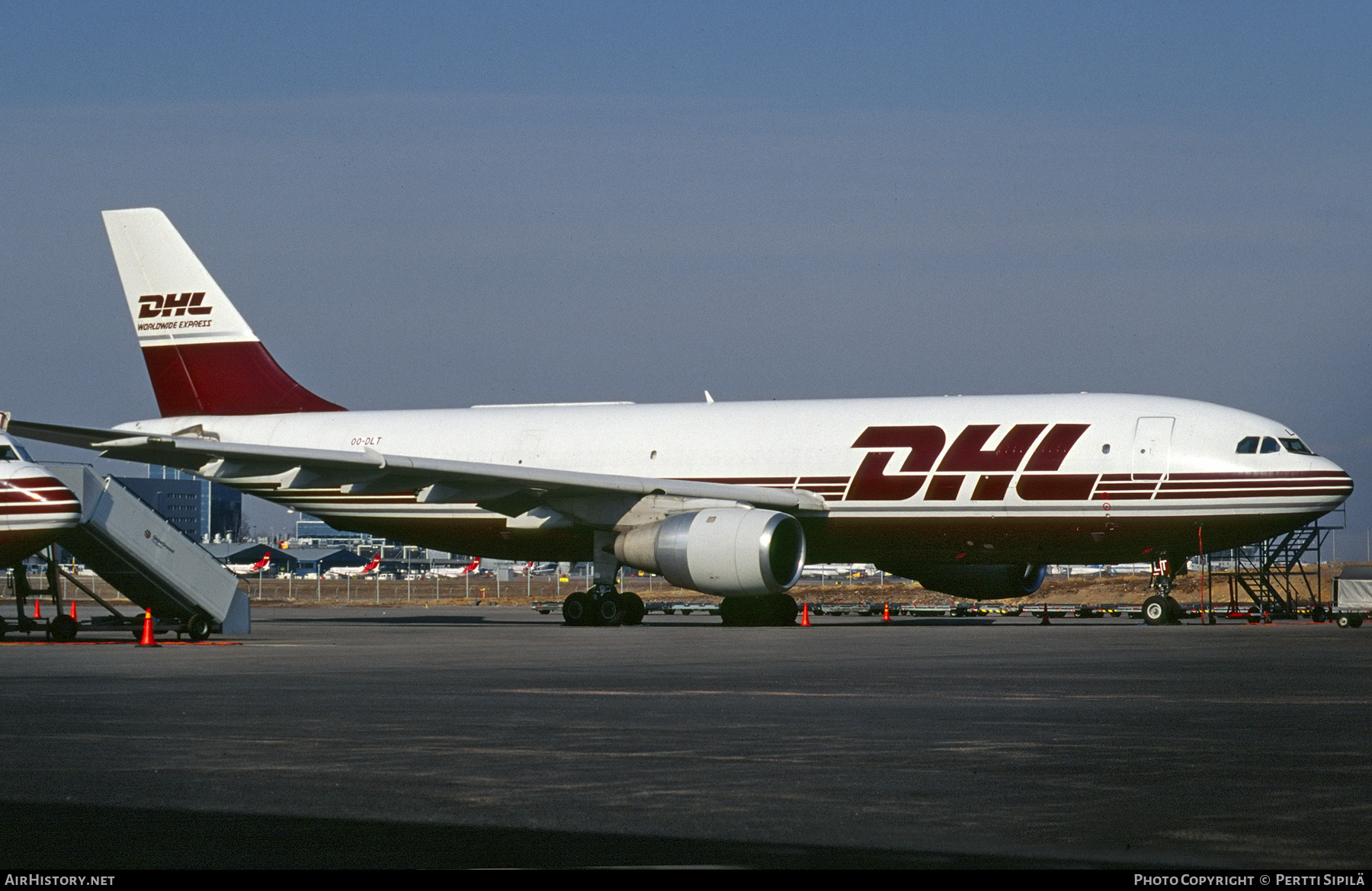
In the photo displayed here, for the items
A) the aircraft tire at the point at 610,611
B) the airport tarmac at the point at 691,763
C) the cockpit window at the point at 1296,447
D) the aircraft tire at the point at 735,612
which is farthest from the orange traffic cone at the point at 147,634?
the cockpit window at the point at 1296,447

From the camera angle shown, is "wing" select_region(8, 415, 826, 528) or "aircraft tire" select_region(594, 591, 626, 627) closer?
"wing" select_region(8, 415, 826, 528)

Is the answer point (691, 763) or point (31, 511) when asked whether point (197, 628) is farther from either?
point (691, 763)

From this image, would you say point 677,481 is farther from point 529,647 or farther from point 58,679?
point 58,679

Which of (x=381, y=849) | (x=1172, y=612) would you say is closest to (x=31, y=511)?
(x=1172, y=612)

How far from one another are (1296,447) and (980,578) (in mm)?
6374

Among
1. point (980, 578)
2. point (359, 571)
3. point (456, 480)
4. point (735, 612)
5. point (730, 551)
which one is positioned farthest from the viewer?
Answer: point (359, 571)

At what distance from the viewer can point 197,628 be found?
946 inches

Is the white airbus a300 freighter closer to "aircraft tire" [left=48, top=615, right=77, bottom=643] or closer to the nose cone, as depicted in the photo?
"aircraft tire" [left=48, top=615, right=77, bottom=643]

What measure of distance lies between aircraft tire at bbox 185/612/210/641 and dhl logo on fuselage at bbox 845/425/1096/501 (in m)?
10.7

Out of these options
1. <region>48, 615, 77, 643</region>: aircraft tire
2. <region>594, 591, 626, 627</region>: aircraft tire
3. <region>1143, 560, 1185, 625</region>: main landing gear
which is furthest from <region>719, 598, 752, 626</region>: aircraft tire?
<region>48, 615, 77, 643</region>: aircraft tire

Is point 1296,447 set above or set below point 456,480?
above

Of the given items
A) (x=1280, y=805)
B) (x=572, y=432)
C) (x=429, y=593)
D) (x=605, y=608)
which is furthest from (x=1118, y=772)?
(x=429, y=593)

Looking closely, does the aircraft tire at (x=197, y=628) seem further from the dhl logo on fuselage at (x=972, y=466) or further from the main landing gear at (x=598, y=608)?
the dhl logo on fuselage at (x=972, y=466)

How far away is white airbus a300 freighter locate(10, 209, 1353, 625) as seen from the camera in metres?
27.0
